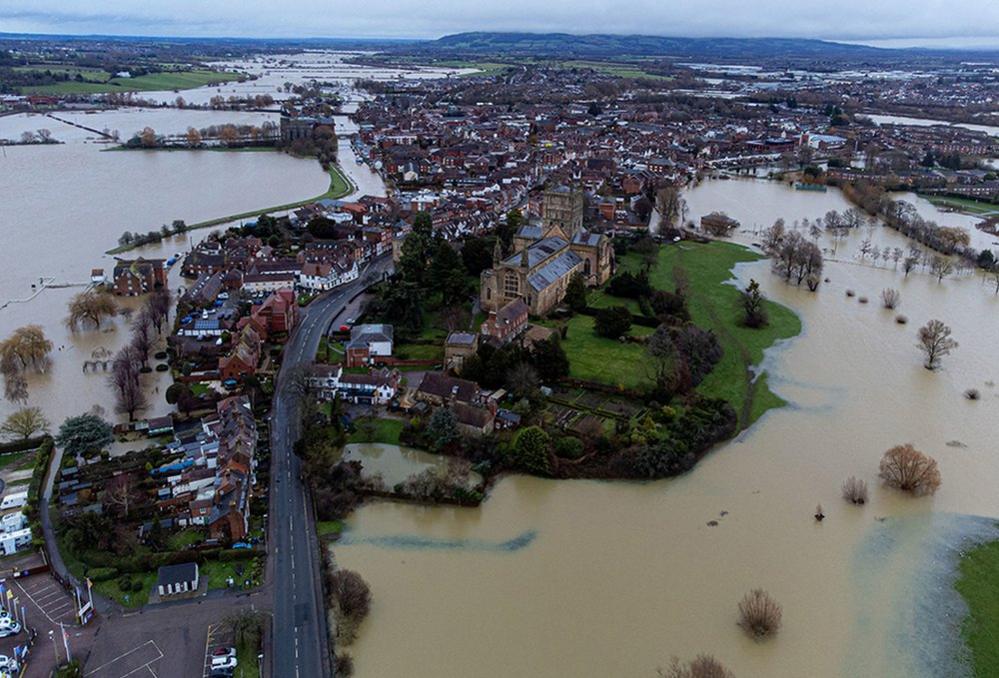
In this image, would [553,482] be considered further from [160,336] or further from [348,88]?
[348,88]

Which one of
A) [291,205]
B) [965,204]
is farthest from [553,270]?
[965,204]

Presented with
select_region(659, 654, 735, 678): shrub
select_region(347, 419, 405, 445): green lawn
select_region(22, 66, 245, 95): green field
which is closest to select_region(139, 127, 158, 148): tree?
select_region(22, 66, 245, 95): green field

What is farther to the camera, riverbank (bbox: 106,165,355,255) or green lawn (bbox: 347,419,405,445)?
riverbank (bbox: 106,165,355,255)

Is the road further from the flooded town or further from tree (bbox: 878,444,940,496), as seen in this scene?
tree (bbox: 878,444,940,496)

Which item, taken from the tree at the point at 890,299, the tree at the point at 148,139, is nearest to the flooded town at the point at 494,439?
the tree at the point at 890,299

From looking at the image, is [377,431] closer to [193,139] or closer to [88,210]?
[88,210]

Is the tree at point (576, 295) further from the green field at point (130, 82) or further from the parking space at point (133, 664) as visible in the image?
the green field at point (130, 82)

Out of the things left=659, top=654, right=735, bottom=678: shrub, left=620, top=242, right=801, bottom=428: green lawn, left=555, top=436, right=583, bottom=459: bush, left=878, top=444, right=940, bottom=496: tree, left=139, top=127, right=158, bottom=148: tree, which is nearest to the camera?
left=659, top=654, right=735, bottom=678: shrub
